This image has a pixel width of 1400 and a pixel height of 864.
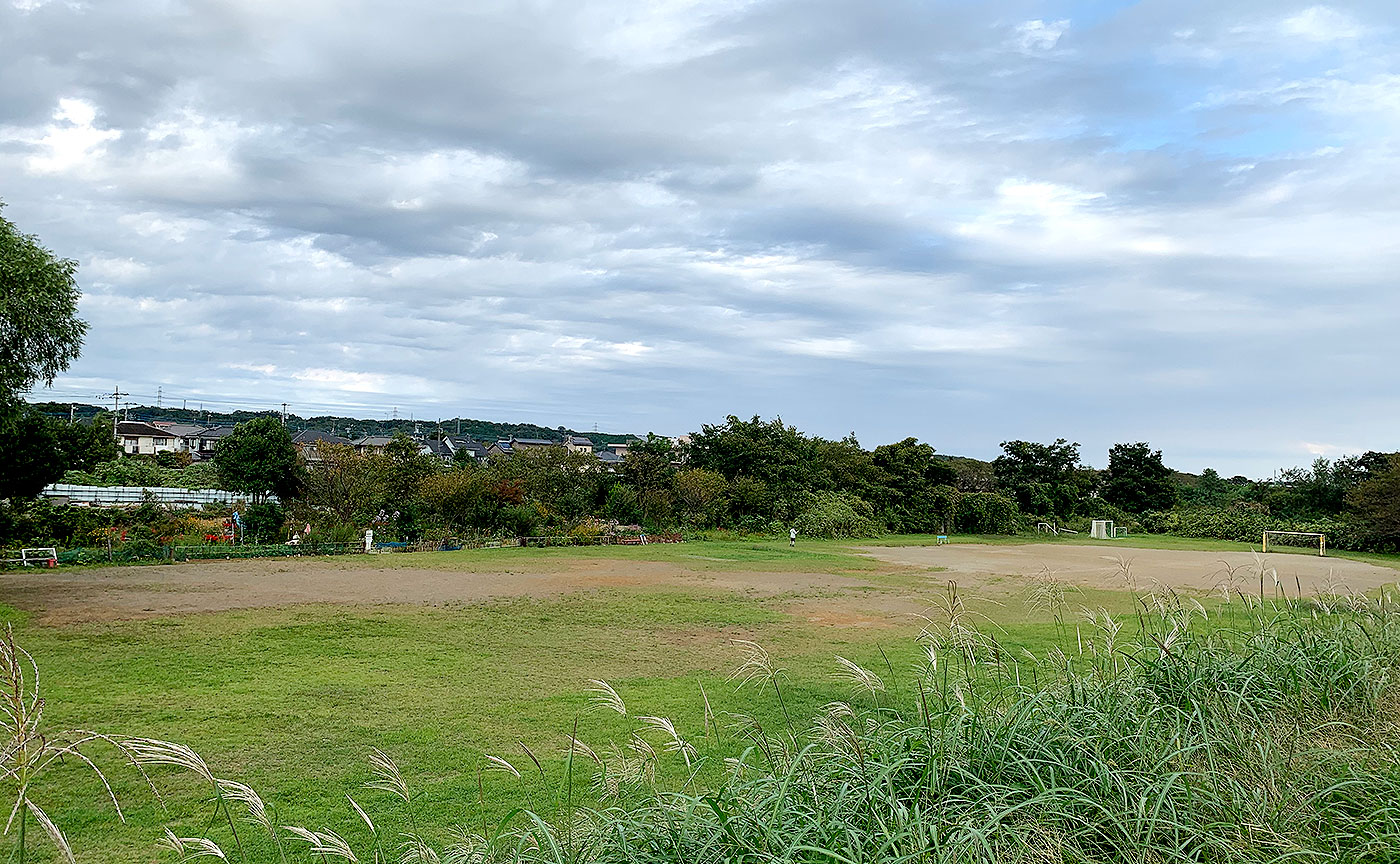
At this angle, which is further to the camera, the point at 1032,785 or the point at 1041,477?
the point at 1041,477

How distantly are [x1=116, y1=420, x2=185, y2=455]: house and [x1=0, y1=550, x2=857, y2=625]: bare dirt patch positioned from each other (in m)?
44.7

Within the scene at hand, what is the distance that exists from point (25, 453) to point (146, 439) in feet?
169

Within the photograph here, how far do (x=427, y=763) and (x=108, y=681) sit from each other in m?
4.93

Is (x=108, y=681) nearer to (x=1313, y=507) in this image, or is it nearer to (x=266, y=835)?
(x=266, y=835)

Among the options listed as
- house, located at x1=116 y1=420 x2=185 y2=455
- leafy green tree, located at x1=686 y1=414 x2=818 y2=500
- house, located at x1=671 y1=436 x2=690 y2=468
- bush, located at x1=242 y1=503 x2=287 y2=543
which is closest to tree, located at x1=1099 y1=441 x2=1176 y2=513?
leafy green tree, located at x1=686 y1=414 x2=818 y2=500

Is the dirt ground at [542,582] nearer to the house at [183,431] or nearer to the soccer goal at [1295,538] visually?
the soccer goal at [1295,538]

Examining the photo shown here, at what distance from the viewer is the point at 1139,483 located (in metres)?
44.0

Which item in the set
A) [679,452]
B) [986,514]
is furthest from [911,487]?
[679,452]

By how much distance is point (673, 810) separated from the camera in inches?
125

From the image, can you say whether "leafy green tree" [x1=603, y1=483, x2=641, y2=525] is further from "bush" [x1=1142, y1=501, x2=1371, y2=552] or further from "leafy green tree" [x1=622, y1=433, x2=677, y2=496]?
"bush" [x1=1142, y1=501, x2=1371, y2=552]

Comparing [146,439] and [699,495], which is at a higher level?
[146,439]

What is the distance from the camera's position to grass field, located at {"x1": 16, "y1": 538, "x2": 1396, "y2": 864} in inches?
237

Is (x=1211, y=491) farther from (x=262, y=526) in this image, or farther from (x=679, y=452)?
(x=262, y=526)

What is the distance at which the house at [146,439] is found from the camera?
193ft
